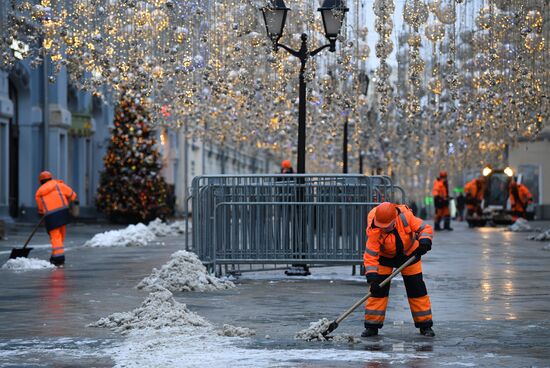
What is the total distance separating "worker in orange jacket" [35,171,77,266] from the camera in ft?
74.8

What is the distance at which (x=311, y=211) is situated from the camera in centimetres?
1923

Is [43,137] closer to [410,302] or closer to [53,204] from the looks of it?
[53,204]

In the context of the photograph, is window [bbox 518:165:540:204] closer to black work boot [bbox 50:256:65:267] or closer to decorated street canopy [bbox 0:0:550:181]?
decorated street canopy [bbox 0:0:550:181]

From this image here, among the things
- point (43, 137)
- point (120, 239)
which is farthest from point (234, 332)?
point (43, 137)

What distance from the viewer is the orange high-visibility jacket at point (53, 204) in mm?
22859

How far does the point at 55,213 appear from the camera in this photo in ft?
75.3

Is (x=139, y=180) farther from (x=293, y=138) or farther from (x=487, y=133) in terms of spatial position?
(x=487, y=133)

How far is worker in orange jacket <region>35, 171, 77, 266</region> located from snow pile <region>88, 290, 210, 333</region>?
9838 mm

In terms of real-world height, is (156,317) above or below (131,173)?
below

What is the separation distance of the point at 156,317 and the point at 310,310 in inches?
99.6

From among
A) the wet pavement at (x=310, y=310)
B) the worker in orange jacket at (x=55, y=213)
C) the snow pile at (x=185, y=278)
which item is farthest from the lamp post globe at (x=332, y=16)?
the worker in orange jacket at (x=55, y=213)

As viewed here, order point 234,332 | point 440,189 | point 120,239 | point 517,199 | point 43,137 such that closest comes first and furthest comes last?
point 234,332, point 120,239, point 440,189, point 43,137, point 517,199

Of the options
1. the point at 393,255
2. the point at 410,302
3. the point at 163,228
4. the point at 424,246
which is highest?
the point at 424,246

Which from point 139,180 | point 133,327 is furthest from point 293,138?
point 133,327
